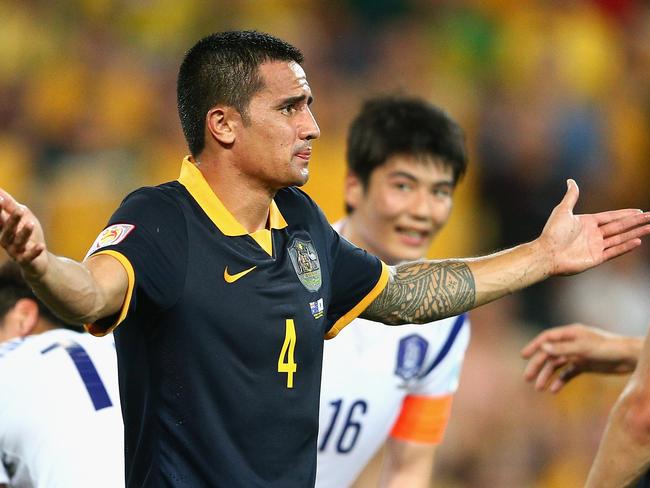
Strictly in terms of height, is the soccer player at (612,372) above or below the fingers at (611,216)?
below

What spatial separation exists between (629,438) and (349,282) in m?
1.03

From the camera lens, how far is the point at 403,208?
5176 millimetres

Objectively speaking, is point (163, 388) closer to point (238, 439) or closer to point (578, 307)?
point (238, 439)

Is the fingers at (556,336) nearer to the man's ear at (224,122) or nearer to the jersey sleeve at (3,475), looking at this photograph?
the man's ear at (224,122)

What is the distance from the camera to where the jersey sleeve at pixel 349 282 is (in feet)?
11.8

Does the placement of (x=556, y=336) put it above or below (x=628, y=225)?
below

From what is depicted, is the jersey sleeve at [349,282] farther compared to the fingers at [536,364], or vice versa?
the fingers at [536,364]

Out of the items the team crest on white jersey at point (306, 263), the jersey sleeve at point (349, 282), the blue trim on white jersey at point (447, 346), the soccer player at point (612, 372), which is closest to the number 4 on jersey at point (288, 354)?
the team crest on white jersey at point (306, 263)

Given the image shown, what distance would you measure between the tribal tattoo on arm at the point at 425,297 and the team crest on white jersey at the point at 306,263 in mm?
297

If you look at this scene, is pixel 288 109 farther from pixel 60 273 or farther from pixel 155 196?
pixel 60 273

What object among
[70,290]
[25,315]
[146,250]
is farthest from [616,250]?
[25,315]

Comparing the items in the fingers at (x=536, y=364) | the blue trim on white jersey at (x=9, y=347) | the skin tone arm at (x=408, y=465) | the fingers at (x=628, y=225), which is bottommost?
the skin tone arm at (x=408, y=465)

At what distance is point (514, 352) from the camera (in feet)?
27.7

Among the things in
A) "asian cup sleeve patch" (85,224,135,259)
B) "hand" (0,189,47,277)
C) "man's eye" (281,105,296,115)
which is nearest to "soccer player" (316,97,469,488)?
"man's eye" (281,105,296,115)
